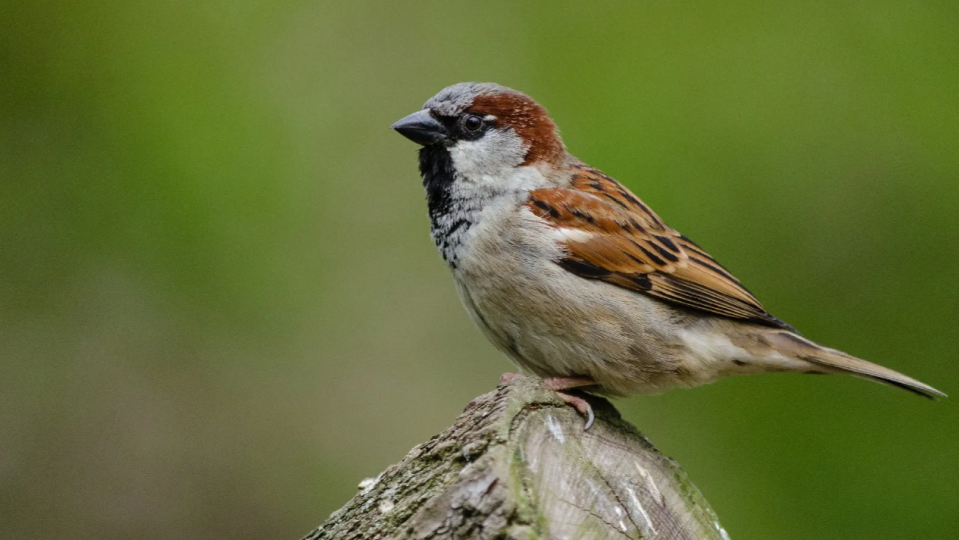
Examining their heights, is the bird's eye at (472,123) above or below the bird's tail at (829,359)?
above

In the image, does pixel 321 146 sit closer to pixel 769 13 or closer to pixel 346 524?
pixel 769 13

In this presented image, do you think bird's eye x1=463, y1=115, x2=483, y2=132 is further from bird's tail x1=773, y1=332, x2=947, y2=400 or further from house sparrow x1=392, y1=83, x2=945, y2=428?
bird's tail x1=773, y1=332, x2=947, y2=400

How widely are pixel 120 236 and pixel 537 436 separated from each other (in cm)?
256

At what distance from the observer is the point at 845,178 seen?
3.63m

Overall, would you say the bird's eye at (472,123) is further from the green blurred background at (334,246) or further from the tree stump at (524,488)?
the tree stump at (524,488)

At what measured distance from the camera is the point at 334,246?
4016mm

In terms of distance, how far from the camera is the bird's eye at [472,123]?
2.96 metres

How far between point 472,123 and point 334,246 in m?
1.24

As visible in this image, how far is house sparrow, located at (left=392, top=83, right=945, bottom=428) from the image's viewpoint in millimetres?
2645

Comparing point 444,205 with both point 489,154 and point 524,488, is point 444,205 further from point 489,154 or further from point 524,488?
point 524,488

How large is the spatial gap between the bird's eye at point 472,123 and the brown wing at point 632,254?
0.90ft

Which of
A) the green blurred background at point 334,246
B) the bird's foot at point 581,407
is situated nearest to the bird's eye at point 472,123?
the green blurred background at point 334,246

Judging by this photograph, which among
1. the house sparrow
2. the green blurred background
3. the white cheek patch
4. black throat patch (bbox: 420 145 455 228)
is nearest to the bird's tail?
the house sparrow

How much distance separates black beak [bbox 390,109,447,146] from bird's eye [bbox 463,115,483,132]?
7 cm
